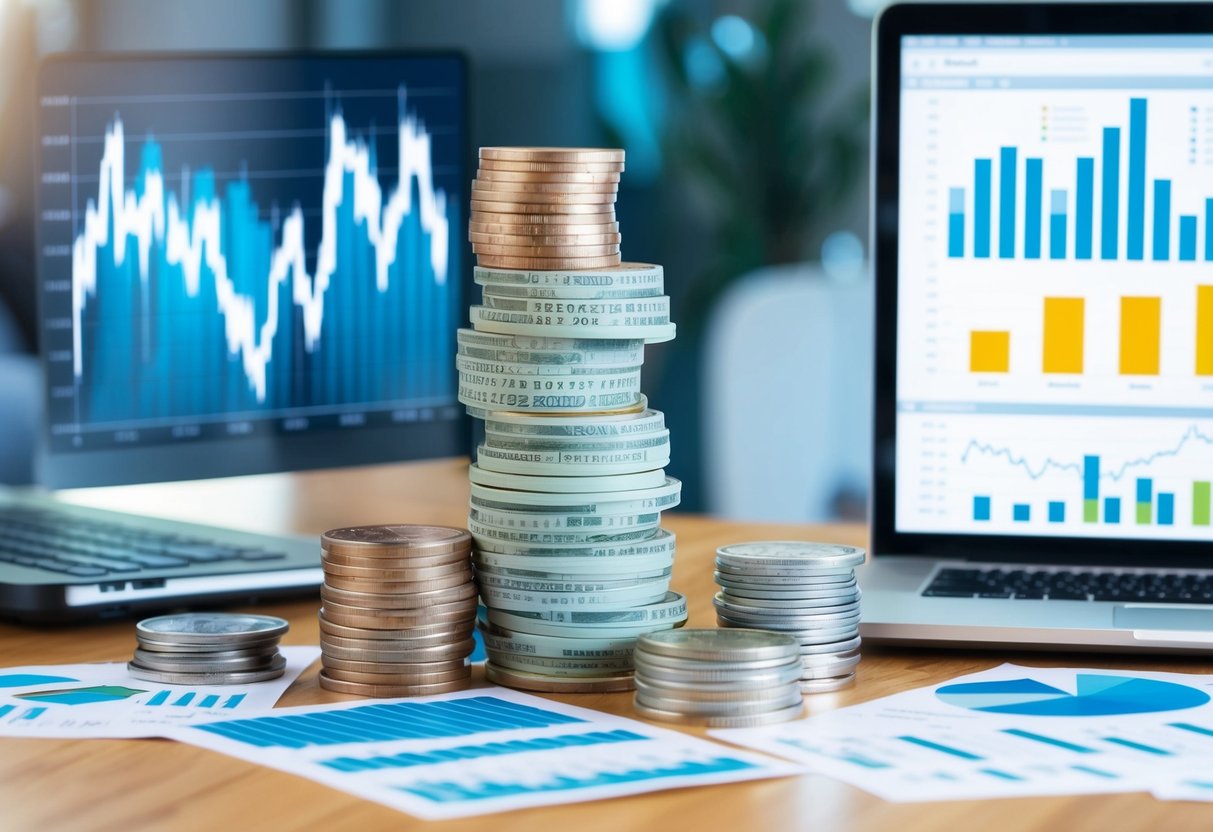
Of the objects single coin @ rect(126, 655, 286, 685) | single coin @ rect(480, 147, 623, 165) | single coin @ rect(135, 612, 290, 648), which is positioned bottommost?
single coin @ rect(126, 655, 286, 685)

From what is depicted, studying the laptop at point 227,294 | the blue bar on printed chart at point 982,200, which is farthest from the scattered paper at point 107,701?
the blue bar on printed chart at point 982,200

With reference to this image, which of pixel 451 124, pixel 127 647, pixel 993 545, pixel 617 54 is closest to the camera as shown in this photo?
pixel 127 647

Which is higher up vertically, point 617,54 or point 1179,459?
point 617,54

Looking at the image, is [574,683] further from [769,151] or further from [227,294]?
[769,151]

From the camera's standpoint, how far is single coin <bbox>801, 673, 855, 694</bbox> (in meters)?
0.93

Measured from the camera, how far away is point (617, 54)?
4.77 m

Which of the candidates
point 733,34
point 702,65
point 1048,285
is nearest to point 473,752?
point 1048,285

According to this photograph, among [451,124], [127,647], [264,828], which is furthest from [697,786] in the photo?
[451,124]

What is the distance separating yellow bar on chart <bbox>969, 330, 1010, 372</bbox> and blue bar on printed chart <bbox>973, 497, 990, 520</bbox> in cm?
9

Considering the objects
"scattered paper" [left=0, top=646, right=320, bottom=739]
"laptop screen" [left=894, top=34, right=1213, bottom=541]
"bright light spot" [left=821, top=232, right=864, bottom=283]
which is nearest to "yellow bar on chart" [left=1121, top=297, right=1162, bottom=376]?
"laptop screen" [left=894, top=34, right=1213, bottom=541]

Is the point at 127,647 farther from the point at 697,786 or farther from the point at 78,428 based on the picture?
the point at 697,786

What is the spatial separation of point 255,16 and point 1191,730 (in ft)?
12.9

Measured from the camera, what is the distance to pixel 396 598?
35.9 inches

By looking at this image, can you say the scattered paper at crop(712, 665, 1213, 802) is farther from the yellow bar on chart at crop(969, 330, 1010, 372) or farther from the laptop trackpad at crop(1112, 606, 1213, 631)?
the yellow bar on chart at crop(969, 330, 1010, 372)
